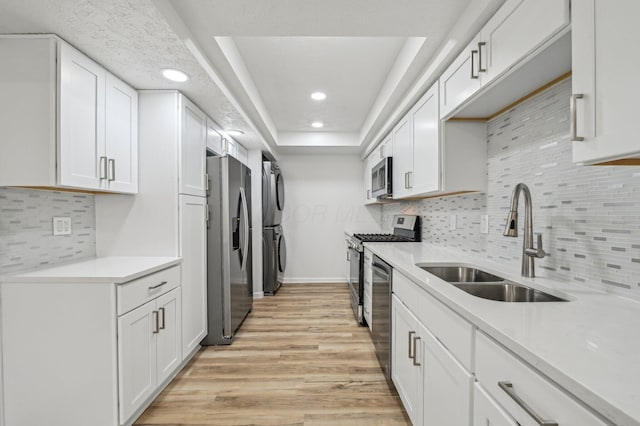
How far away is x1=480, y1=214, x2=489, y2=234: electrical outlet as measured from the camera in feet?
6.20

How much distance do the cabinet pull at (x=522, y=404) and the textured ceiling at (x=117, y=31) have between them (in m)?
1.92

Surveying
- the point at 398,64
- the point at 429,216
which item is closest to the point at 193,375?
the point at 429,216

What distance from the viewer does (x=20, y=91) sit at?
152cm

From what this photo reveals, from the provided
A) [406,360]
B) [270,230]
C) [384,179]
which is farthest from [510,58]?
[270,230]

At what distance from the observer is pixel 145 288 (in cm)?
174

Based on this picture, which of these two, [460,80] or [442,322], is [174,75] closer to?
[460,80]

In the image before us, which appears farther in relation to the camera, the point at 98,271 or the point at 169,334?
the point at 169,334

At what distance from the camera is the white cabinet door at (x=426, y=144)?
1.97 m

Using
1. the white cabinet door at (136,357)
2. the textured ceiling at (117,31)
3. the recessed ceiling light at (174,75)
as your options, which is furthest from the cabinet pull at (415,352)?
the recessed ceiling light at (174,75)

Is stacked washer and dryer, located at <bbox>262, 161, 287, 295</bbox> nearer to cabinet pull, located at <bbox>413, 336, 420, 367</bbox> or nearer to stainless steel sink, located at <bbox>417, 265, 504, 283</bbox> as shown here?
stainless steel sink, located at <bbox>417, 265, 504, 283</bbox>

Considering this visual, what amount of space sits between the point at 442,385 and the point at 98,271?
1833mm

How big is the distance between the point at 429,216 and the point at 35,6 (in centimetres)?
305

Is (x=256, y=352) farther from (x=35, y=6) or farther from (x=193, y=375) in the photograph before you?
(x=35, y=6)

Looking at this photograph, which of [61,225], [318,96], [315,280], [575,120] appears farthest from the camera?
[315,280]
